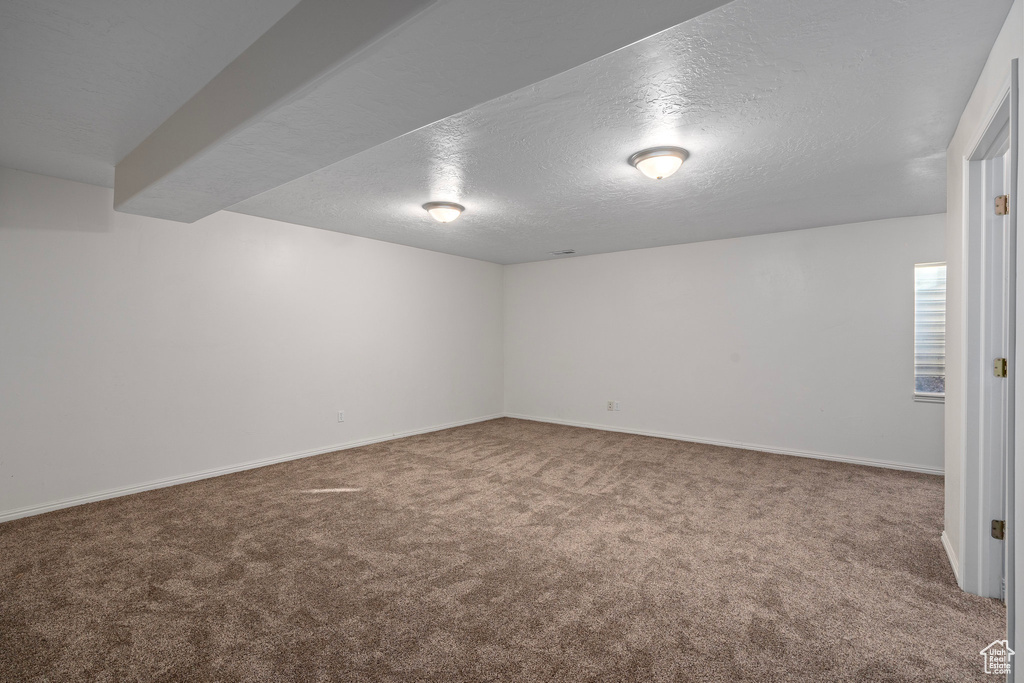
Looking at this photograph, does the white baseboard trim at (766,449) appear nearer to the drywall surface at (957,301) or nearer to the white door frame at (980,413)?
the drywall surface at (957,301)

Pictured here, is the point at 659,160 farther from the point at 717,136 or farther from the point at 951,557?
the point at 951,557

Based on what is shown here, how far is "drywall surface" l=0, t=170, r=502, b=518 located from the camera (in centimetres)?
356

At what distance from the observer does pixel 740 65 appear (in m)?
2.12

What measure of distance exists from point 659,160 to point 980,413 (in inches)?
85.9

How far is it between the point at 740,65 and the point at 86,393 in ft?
16.6

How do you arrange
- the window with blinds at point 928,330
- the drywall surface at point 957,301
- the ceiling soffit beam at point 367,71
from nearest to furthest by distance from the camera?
1. the ceiling soffit beam at point 367,71
2. the drywall surface at point 957,301
3. the window with blinds at point 928,330

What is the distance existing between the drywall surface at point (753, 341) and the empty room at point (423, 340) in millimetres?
40

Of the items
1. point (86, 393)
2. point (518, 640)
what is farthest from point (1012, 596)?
point (86, 393)

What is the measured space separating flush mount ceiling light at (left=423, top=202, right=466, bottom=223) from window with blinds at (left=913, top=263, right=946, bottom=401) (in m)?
4.62

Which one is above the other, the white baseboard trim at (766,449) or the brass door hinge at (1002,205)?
the brass door hinge at (1002,205)

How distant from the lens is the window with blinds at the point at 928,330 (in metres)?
4.66

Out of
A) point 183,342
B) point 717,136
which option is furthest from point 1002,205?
point 183,342

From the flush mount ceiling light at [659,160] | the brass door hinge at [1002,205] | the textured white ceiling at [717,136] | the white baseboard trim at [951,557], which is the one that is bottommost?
the white baseboard trim at [951,557]

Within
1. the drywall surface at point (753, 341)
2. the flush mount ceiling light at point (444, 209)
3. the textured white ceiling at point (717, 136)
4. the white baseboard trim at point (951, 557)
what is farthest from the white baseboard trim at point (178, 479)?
the white baseboard trim at point (951, 557)
